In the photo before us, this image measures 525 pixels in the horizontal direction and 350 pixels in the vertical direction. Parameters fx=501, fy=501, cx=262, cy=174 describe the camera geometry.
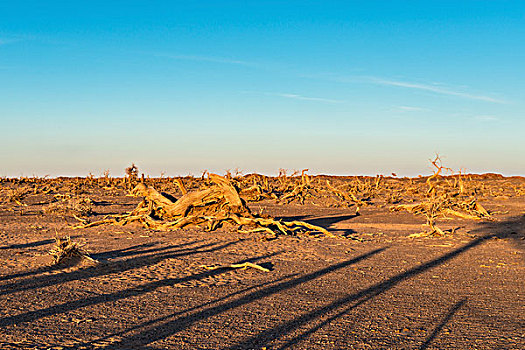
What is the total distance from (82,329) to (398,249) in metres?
7.08

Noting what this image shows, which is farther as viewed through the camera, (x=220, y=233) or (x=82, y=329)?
(x=220, y=233)

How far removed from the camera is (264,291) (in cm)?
658

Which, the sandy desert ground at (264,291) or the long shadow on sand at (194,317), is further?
the sandy desert ground at (264,291)

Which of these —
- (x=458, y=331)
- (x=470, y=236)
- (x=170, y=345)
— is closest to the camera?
(x=170, y=345)

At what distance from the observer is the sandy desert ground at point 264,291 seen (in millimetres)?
4750

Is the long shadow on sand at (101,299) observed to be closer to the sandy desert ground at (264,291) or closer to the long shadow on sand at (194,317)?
the sandy desert ground at (264,291)

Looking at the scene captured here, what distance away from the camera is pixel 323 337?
15.5 ft

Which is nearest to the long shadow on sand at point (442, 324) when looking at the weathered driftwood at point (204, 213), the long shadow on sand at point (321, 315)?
the long shadow on sand at point (321, 315)

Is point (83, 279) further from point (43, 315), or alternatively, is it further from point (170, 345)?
point (170, 345)

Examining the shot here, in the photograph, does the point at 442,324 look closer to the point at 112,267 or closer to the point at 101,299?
the point at 101,299

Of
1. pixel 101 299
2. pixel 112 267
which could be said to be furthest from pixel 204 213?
pixel 101 299

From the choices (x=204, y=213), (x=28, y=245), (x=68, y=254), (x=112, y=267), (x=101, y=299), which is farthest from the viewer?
(x=204, y=213)

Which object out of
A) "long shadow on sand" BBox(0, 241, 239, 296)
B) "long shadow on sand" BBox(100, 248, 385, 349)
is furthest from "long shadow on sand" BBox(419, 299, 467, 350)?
"long shadow on sand" BBox(0, 241, 239, 296)

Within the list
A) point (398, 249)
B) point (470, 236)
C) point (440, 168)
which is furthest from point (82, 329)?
point (440, 168)
